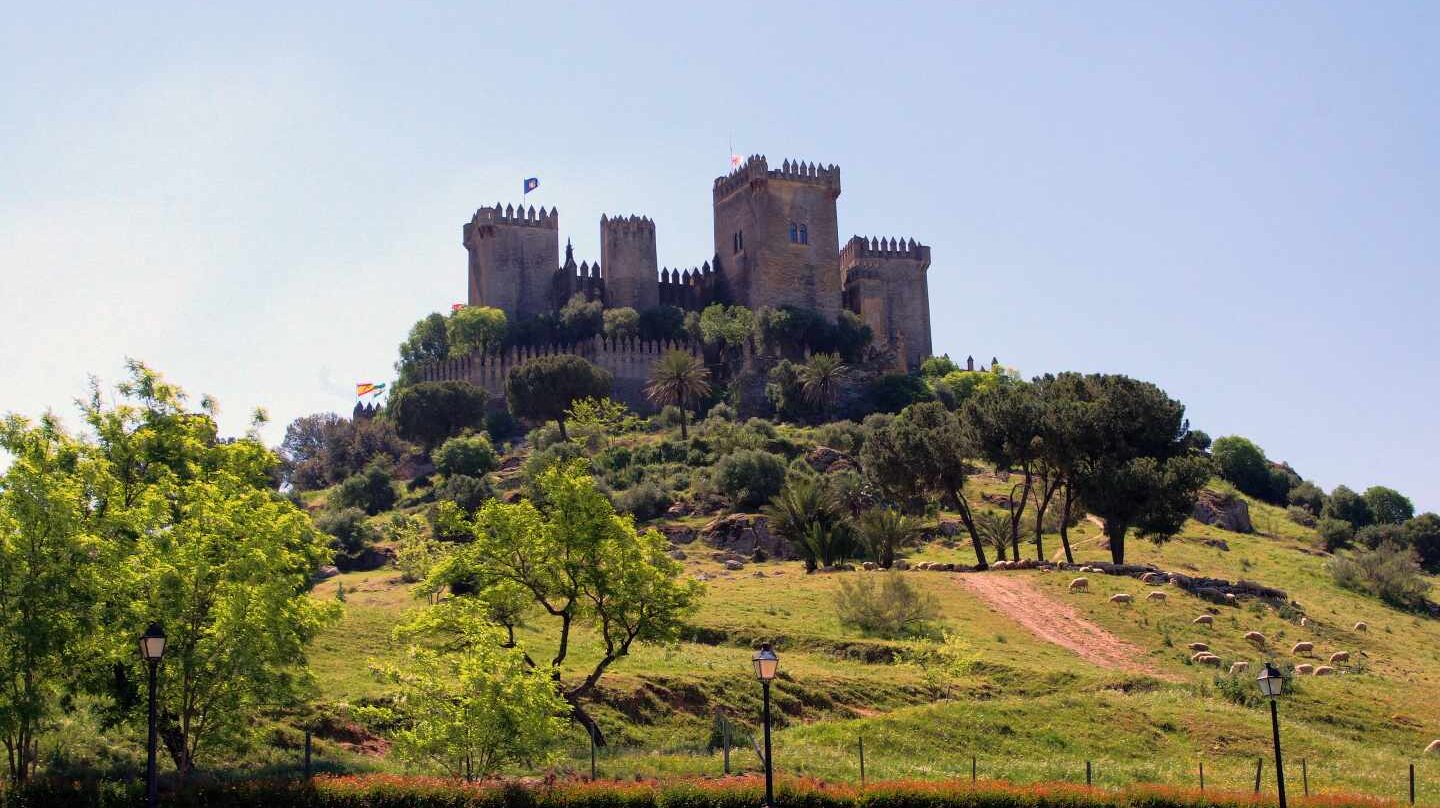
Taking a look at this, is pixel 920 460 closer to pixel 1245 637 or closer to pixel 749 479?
pixel 749 479

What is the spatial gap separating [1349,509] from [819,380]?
35.0 metres

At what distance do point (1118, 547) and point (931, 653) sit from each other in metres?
22.9

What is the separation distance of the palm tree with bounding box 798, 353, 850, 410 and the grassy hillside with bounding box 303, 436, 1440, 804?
142 ft

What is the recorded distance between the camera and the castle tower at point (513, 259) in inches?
4469

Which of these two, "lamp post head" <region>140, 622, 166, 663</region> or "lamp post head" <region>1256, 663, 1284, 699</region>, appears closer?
"lamp post head" <region>140, 622, 166, 663</region>


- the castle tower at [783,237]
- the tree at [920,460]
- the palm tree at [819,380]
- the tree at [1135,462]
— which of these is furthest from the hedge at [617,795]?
the castle tower at [783,237]

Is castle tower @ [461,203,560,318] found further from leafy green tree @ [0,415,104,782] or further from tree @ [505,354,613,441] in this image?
leafy green tree @ [0,415,104,782]

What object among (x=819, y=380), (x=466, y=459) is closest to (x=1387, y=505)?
(x=819, y=380)

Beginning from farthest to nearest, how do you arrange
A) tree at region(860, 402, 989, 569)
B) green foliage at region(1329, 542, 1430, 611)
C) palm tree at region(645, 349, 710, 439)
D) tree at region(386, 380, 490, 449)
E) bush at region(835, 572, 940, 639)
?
tree at region(386, 380, 490, 449) → palm tree at region(645, 349, 710, 439) → green foliage at region(1329, 542, 1430, 611) → tree at region(860, 402, 989, 569) → bush at region(835, 572, 940, 639)

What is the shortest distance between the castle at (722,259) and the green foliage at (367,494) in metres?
25.4

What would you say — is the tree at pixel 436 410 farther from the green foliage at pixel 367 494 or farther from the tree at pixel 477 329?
the green foliage at pixel 367 494

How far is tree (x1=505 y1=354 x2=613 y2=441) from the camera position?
9688 cm

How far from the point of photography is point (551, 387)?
9681 cm

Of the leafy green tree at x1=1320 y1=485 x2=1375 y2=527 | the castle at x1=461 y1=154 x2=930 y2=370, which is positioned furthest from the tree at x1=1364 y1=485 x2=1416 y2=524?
the castle at x1=461 y1=154 x2=930 y2=370
